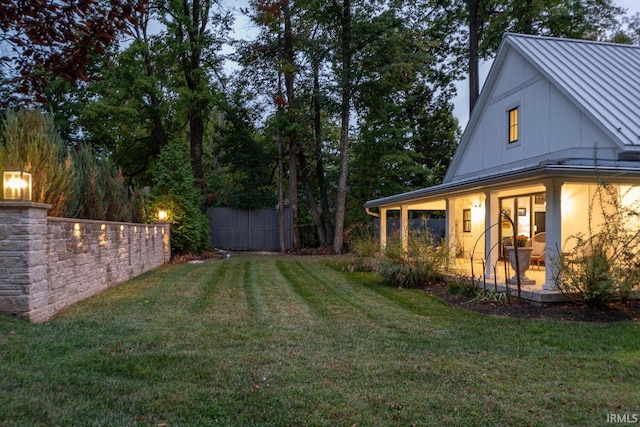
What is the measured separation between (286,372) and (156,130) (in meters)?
17.6

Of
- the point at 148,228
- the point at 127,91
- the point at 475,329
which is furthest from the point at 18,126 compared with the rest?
the point at 127,91

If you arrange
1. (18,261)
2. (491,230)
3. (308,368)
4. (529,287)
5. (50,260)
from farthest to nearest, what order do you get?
(491,230)
(529,287)
(50,260)
(18,261)
(308,368)

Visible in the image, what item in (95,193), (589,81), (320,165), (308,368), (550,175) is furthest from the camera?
(320,165)

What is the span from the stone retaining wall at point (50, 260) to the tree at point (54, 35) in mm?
1513

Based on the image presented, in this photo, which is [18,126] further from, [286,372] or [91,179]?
[286,372]

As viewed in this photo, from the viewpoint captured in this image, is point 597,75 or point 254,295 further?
point 597,75

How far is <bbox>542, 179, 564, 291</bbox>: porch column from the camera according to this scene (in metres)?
6.77

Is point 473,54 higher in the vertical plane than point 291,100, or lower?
higher

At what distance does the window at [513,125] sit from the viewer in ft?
34.9

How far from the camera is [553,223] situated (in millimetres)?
6820

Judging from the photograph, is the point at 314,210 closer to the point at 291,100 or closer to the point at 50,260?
the point at 291,100

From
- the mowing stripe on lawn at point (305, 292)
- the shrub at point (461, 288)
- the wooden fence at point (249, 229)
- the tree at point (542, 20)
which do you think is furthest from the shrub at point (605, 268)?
the wooden fence at point (249, 229)

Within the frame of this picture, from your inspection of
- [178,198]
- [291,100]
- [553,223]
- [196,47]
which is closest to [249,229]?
[178,198]

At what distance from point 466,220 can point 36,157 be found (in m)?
11.6
